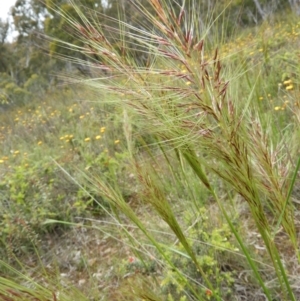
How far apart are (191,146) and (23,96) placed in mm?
12931

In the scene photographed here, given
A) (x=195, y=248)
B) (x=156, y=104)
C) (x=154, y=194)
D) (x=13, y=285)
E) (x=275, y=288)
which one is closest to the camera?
(x=13, y=285)

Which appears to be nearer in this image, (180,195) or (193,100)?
(193,100)

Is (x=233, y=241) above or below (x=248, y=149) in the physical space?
below

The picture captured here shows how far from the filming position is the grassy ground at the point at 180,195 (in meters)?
0.74

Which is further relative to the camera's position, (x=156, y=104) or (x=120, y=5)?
(x=120, y=5)

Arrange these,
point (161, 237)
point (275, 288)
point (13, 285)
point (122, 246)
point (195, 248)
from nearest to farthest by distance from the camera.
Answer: point (13, 285)
point (275, 288)
point (195, 248)
point (161, 237)
point (122, 246)

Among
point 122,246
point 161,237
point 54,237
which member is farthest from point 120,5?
point 54,237

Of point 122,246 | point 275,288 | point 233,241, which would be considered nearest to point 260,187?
point 275,288

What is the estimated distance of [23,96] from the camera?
12.9 m

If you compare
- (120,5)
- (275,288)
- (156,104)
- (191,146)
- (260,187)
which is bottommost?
(275,288)

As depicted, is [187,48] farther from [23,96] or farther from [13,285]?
[23,96]

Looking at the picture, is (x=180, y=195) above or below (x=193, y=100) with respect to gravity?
below

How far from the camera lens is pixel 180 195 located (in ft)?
7.39

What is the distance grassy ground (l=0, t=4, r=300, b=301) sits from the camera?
743mm
